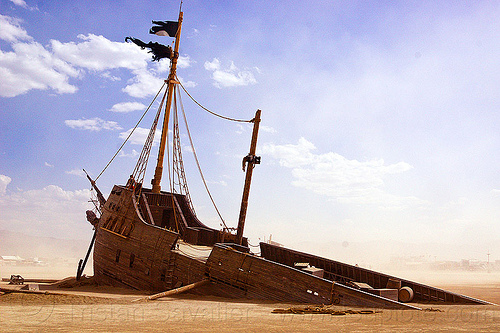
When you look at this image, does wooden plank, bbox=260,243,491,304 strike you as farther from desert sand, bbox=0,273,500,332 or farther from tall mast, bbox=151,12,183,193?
tall mast, bbox=151,12,183,193

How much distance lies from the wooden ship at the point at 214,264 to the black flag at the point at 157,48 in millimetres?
4667

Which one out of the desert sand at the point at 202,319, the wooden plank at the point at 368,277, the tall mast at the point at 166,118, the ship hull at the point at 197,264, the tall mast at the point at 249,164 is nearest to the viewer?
the desert sand at the point at 202,319

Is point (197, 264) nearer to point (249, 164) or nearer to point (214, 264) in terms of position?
point (214, 264)

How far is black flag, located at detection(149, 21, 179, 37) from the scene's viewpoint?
22797mm

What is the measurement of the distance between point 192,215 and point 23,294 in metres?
9.49

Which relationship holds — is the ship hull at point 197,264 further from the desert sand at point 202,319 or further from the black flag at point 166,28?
the black flag at point 166,28

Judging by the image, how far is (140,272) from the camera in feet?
46.0

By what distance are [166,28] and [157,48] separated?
129 centimetres

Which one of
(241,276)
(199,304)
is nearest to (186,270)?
(241,276)

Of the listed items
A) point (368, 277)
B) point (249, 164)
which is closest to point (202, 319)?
point (368, 277)

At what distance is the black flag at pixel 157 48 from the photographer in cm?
2272

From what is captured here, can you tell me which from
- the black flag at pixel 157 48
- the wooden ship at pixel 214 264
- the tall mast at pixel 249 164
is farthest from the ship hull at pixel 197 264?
the black flag at pixel 157 48

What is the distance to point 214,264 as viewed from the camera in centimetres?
1157

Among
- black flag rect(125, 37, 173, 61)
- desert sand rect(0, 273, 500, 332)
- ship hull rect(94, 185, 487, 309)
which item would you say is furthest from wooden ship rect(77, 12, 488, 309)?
black flag rect(125, 37, 173, 61)
